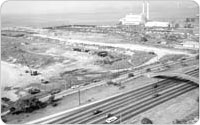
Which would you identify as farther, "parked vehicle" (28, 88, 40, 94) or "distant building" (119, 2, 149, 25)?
"distant building" (119, 2, 149, 25)

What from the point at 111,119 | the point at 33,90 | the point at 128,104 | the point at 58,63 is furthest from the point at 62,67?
the point at 111,119

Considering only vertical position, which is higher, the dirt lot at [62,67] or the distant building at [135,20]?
the distant building at [135,20]

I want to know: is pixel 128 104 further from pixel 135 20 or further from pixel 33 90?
pixel 135 20

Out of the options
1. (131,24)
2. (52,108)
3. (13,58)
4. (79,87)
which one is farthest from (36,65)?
(131,24)

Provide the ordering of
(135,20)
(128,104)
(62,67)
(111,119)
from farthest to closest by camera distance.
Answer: (135,20) < (62,67) < (128,104) < (111,119)

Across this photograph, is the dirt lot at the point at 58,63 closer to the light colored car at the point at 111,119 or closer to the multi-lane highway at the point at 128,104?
the multi-lane highway at the point at 128,104

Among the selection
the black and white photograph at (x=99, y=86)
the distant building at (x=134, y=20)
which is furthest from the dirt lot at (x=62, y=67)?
the distant building at (x=134, y=20)

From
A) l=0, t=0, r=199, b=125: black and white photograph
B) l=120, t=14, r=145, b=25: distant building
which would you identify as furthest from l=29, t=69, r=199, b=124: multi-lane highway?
l=120, t=14, r=145, b=25: distant building

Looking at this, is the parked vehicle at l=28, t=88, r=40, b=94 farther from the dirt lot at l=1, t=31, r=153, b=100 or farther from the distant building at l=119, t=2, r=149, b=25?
the distant building at l=119, t=2, r=149, b=25
